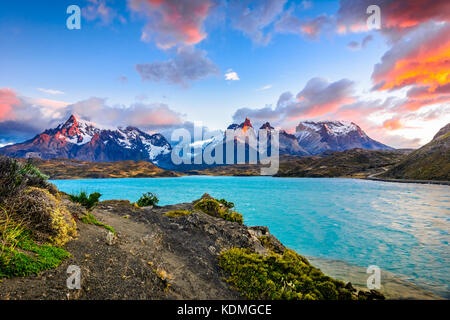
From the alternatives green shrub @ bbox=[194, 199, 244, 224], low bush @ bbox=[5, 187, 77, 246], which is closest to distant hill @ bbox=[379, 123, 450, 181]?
green shrub @ bbox=[194, 199, 244, 224]

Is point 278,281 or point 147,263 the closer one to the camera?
point 147,263

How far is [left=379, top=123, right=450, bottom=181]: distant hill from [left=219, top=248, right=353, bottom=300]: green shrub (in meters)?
125

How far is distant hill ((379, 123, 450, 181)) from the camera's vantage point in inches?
4031

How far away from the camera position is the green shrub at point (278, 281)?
7.38 meters

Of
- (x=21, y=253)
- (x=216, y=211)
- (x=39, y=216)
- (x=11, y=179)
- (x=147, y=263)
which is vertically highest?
(x=11, y=179)

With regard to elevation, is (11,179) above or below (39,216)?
above

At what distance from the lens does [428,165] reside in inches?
4417

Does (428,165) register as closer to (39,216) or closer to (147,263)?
(147,263)

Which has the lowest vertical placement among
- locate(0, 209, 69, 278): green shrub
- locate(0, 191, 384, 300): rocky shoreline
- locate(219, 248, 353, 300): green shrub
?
locate(219, 248, 353, 300): green shrub

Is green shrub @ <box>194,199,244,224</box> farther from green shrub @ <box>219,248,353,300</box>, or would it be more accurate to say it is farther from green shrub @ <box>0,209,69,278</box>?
green shrub @ <box>0,209,69,278</box>

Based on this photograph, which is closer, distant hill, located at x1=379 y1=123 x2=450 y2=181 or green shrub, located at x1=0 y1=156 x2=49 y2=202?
green shrub, located at x1=0 y1=156 x2=49 y2=202

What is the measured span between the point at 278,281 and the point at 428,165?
145709mm

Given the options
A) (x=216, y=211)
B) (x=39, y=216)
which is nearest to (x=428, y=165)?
(x=216, y=211)
